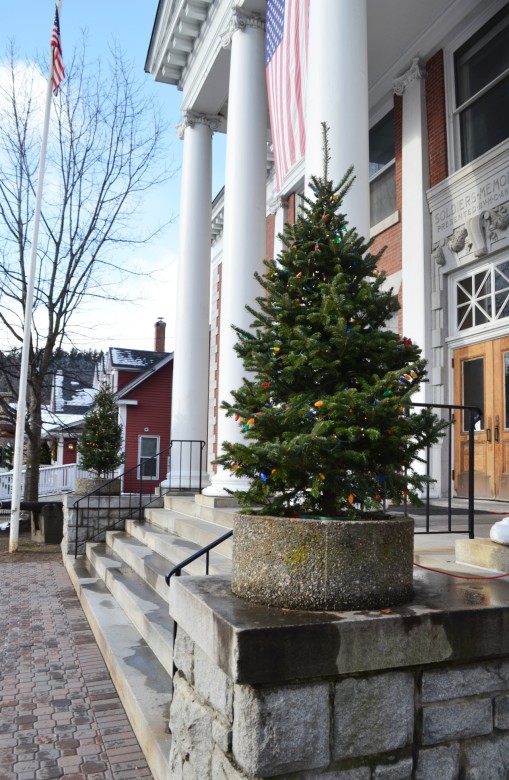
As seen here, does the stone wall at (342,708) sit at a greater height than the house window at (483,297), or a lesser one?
lesser

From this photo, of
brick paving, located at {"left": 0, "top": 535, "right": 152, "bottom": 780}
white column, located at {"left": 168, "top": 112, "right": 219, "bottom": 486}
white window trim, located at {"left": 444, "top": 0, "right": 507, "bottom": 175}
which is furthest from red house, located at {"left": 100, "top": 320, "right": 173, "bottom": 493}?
brick paving, located at {"left": 0, "top": 535, "right": 152, "bottom": 780}

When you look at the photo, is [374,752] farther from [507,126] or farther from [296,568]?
[507,126]

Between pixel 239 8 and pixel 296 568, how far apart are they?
32.6 ft

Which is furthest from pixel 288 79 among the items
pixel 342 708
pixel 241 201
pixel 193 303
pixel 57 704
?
pixel 342 708

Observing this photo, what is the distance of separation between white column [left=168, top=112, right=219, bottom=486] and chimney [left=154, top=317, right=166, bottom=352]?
23477 mm

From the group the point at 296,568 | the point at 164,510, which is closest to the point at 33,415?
the point at 164,510

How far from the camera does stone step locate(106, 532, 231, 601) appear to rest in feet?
19.6

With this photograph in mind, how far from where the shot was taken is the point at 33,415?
610 inches

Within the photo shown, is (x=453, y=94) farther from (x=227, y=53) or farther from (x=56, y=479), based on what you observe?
(x=56, y=479)

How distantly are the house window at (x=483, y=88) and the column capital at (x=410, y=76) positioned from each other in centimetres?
68

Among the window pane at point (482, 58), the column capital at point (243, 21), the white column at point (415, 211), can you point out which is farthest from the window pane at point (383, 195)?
the column capital at point (243, 21)

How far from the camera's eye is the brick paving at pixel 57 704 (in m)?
3.83

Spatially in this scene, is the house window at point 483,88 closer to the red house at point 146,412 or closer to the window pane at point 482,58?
the window pane at point 482,58

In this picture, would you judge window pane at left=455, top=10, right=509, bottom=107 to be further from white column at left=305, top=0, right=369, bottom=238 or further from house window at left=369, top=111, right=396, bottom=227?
white column at left=305, top=0, right=369, bottom=238
